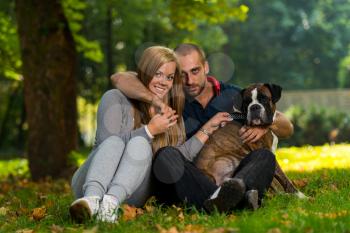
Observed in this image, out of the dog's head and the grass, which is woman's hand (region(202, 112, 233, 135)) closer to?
the dog's head

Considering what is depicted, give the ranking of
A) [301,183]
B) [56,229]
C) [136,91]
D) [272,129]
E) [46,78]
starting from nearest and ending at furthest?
[56,229] → [136,91] → [272,129] → [301,183] → [46,78]

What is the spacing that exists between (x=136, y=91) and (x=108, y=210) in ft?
3.98

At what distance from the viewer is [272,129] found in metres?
5.92

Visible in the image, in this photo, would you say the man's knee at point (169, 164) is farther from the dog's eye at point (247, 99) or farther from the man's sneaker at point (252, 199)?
the dog's eye at point (247, 99)

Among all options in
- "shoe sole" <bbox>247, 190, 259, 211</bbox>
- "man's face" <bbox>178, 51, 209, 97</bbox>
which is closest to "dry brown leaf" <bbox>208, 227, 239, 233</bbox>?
"shoe sole" <bbox>247, 190, 259, 211</bbox>

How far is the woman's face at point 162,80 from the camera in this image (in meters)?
5.54

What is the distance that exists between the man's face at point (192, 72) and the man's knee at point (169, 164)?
1058 millimetres

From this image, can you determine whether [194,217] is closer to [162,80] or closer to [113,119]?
[113,119]

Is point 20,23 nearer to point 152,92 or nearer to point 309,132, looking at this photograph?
point 152,92

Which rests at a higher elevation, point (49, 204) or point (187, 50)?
point (187, 50)

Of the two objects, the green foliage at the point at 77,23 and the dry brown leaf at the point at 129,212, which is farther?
the green foliage at the point at 77,23

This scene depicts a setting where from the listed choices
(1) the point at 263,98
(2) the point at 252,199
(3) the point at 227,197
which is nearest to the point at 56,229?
(3) the point at 227,197

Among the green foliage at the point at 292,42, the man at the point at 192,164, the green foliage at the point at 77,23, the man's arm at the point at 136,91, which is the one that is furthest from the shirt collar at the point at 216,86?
the green foliage at the point at 292,42

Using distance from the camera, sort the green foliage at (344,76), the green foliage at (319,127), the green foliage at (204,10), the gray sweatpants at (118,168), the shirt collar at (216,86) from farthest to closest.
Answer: the green foliage at (344,76), the green foliage at (319,127), the green foliage at (204,10), the shirt collar at (216,86), the gray sweatpants at (118,168)
